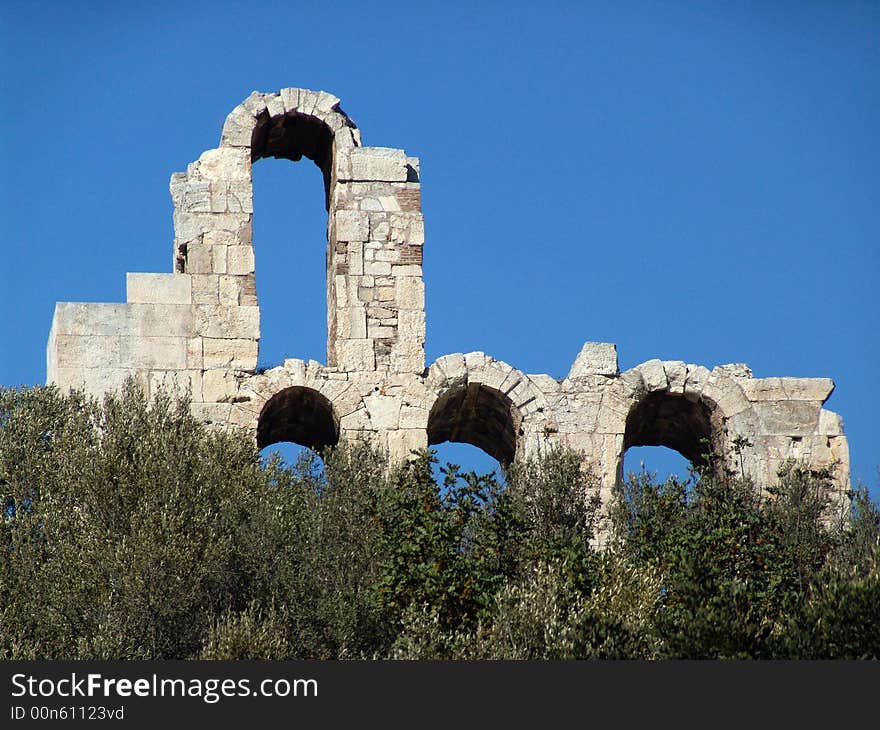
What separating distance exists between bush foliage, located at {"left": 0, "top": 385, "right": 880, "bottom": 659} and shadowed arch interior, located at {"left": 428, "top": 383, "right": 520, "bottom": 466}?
168cm

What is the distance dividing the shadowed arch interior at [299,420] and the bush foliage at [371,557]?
1.26 meters

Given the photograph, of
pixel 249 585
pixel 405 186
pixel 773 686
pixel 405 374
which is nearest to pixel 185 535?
pixel 249 585

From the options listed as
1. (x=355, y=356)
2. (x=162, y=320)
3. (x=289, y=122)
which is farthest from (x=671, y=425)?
(x=162, y=320)

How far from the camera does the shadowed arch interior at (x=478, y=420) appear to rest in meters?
33.5

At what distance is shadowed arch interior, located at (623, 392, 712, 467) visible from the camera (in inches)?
1352

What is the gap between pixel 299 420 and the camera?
3472 centimetres

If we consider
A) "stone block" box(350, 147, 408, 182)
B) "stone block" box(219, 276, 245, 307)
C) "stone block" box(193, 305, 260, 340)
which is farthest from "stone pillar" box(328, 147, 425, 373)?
"stone block" box(219, 276, 245, 307)

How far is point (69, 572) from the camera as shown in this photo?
28.8 m

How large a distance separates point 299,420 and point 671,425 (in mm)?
6544

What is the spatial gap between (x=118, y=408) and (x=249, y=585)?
Answer: 359 cm

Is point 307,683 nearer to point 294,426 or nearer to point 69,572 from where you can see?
point 69,572

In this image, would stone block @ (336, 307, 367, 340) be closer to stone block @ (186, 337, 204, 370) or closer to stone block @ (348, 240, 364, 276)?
stone block @ (348, 240, 364, 276)

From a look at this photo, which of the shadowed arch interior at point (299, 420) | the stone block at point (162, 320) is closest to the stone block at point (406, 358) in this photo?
the shadowed arch interior at point (299, 420)

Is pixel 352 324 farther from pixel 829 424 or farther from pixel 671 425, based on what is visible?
pixel 829 424
